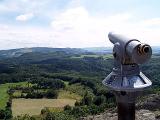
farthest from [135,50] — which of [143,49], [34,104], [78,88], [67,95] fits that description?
[78,88]

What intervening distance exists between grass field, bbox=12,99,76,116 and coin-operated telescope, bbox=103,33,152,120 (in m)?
91.4

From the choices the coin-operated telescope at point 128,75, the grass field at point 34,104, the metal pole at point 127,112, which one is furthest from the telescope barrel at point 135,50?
the grass field at point 34,104

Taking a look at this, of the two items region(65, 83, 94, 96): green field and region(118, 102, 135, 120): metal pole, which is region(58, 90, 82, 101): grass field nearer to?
region(65, 83, 94, 96): green field

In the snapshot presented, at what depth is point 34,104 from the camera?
110250 millimetres

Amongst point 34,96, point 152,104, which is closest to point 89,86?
point 34,96

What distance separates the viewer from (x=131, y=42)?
7129 mm

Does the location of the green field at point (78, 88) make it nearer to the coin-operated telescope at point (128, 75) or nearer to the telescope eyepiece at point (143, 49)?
the coin-operated telescope at point (128, 75)

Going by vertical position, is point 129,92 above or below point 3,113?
above

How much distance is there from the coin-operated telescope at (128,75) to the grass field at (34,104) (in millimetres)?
91368

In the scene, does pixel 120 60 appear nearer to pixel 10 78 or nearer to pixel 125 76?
pixel 125 76

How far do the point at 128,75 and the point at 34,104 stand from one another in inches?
4156

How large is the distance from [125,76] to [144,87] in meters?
0.50

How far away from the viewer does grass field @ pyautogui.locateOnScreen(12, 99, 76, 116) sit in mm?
99688

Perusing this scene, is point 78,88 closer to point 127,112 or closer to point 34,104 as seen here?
point 34,104
